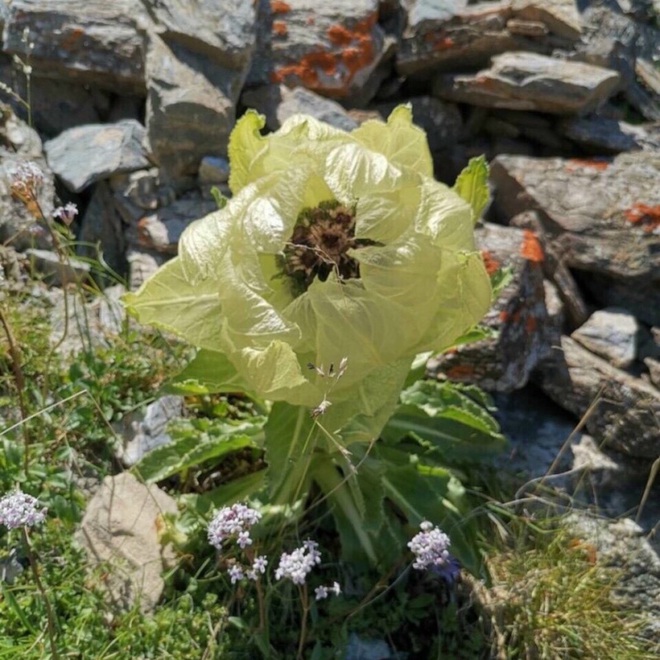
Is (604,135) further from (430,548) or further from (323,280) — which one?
(430,548)

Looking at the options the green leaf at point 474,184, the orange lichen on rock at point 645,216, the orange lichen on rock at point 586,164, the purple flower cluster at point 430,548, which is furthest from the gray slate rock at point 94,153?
the purple flower cluster at point 430,548

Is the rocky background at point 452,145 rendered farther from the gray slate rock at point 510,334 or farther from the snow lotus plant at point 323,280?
the snow lotus plant at point 323,280

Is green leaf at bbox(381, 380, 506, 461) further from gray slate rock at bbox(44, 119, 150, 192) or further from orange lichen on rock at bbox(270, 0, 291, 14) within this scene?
orange lichen on rock at bbox(270, 0, 291, 14)

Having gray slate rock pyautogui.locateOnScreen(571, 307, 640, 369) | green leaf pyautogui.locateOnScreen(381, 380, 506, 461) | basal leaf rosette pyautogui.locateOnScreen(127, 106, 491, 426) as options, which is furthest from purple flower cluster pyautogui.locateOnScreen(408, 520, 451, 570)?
gray slate rock pyautogui.locateOnScreen(571, 307, 640, 369)

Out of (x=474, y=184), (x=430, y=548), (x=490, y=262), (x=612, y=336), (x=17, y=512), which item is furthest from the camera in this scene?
(x=612, y=336)

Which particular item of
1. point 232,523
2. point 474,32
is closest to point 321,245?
point 232,523

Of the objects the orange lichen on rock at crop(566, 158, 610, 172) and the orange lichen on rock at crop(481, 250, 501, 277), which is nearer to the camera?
the orange lichen on rock at crop(481, 250, 501, 277)
